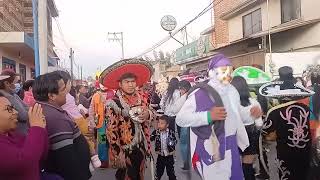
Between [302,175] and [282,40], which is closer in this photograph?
[302,175]

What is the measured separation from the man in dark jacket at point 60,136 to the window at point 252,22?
59.4 ft

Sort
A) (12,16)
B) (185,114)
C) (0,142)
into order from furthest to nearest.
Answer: (12,16)
(185,114)
(0,142)

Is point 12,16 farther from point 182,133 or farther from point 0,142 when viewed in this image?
point 0,142

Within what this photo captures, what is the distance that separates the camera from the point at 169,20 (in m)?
29.5

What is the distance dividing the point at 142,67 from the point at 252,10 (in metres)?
16.8

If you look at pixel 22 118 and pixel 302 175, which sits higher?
pixel 22 118

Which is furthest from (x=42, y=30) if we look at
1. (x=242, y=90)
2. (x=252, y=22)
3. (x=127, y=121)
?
(x=252, y=22)

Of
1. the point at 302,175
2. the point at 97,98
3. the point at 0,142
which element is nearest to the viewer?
the point at 0,142

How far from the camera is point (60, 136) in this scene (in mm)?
3572

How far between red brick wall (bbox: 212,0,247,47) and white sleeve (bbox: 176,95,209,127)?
21220mm

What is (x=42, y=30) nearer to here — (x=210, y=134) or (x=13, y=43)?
(x=210, y=134)

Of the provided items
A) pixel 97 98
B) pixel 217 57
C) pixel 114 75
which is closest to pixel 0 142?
pixel 217 57

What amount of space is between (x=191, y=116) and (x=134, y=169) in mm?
1646

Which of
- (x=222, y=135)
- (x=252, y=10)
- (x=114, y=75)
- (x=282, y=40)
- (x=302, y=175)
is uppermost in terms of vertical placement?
(x=252, y=10)
